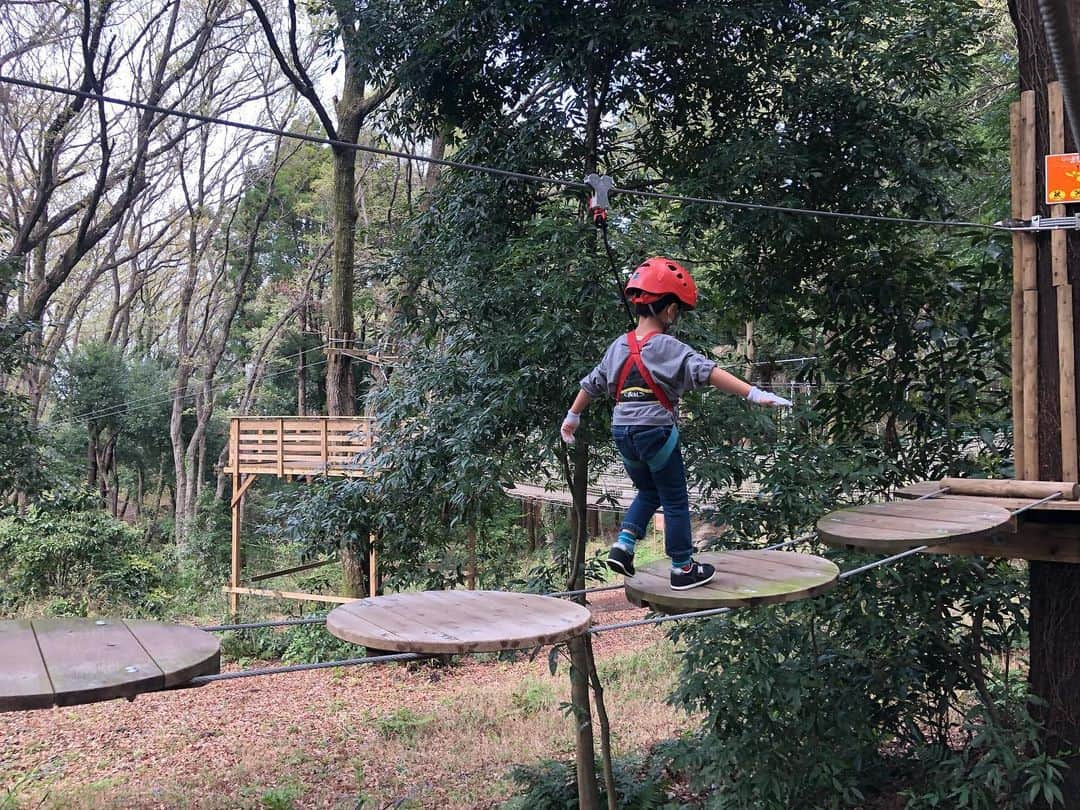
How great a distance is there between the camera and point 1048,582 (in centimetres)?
400

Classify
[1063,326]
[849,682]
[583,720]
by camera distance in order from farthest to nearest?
[583,720]
[849,682]
[1063,326]

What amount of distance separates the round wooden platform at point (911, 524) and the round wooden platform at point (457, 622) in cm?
95

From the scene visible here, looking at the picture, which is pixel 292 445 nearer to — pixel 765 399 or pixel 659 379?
pixel 659 379

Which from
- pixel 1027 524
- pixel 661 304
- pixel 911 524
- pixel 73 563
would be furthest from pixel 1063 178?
pixel 73 563

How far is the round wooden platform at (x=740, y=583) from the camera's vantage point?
214 centimetres

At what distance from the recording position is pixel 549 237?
14.5 ft

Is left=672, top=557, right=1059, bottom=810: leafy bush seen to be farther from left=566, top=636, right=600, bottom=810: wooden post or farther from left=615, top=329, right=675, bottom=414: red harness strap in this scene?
left=615, top=329, right=675, bottom=414: red harness strap

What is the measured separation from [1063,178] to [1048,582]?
74.8 inches

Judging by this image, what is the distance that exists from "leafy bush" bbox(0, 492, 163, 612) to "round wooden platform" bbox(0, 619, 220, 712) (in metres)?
11.4

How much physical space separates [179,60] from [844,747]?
50.5 ft

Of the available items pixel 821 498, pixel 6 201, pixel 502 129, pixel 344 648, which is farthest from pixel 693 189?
pixel 6 201

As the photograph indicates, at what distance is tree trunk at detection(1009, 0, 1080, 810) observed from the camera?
3.59 m

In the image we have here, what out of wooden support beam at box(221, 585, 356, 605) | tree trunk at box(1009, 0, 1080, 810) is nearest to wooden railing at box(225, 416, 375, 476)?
wooden support beam at box(221, 585, 356, 605)

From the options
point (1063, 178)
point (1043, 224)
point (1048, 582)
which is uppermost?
point (1063, 178)
